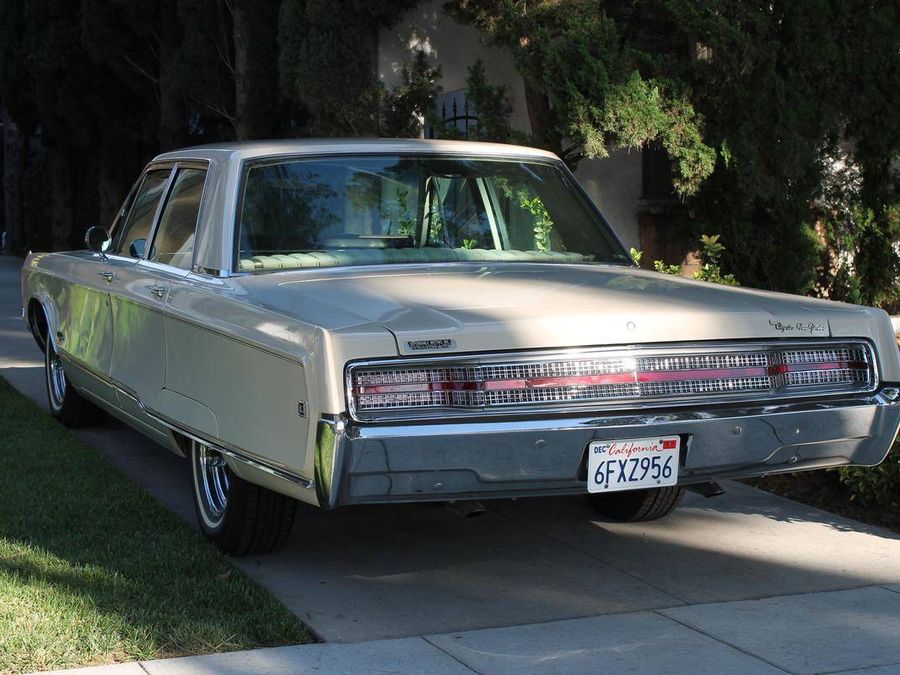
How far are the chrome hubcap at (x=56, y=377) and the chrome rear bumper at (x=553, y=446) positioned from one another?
4326mm

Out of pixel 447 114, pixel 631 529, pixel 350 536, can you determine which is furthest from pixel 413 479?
pixel 447 114

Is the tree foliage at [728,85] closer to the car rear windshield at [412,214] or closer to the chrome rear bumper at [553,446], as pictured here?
the car rear windshield at [412,214]

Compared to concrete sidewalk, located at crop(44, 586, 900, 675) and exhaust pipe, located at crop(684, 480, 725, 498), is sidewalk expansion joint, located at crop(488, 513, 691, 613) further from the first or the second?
exhaust pipe, located at crop(684, 480, 725, 498)

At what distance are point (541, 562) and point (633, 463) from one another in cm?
104

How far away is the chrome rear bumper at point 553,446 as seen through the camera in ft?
13.3

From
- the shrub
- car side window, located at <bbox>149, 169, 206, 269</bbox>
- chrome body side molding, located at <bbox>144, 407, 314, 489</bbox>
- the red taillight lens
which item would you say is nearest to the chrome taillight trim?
the red taillight lens

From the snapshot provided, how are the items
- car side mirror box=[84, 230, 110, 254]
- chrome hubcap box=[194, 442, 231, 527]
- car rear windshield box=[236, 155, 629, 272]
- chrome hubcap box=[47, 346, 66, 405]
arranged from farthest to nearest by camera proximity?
chrome hubcap box=[47, 346, 66, 405] < car side mirror box=[84, 230, 110, 254] < car rear windshield box=[236, 155, 629, 272] < chrome hubcap box=[194, 442, 231, 527]

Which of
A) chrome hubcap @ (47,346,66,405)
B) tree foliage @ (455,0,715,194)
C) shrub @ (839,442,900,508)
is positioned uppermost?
tree foliage @ (455,0,715,194)

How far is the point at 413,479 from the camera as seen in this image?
4129mm

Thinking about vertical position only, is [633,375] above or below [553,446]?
above

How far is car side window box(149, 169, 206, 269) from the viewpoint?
566 cm

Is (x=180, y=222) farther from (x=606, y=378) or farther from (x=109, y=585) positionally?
(x=606, y=378)

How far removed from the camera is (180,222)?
5.88m

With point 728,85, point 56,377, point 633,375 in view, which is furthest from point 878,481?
point 56,377
